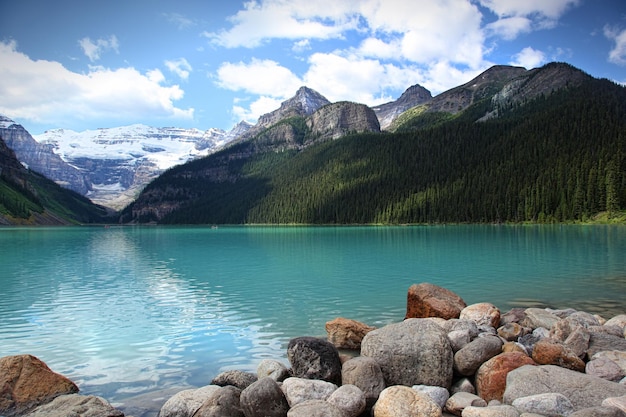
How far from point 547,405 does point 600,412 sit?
3.60 ft

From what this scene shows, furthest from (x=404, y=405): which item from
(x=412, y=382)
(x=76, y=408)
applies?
(x=76, y=408)

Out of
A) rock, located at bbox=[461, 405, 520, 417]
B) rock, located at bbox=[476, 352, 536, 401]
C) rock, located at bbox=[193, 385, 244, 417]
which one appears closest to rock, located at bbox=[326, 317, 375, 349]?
rock, located at bbox=[476, 352, 536, 401]

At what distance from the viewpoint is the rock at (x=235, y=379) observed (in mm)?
12648

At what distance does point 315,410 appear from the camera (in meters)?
9.77

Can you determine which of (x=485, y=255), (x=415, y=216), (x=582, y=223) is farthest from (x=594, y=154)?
(x=485, y=255)

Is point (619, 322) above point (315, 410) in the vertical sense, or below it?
above

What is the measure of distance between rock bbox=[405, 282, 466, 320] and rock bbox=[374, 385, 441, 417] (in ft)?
29.0

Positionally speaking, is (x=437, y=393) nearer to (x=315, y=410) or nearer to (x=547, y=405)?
(x=547, y=405)

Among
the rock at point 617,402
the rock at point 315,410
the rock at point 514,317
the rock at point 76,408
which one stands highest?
the rock at point 617,402

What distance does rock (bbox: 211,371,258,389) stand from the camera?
12.6 m

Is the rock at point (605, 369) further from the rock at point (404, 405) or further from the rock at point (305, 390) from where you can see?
the rock at point (305, 390)

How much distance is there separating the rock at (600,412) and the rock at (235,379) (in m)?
8.14

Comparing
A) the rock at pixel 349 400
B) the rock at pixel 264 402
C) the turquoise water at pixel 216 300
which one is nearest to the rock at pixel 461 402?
the rock at pixel 349 400

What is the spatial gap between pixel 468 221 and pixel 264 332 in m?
154
